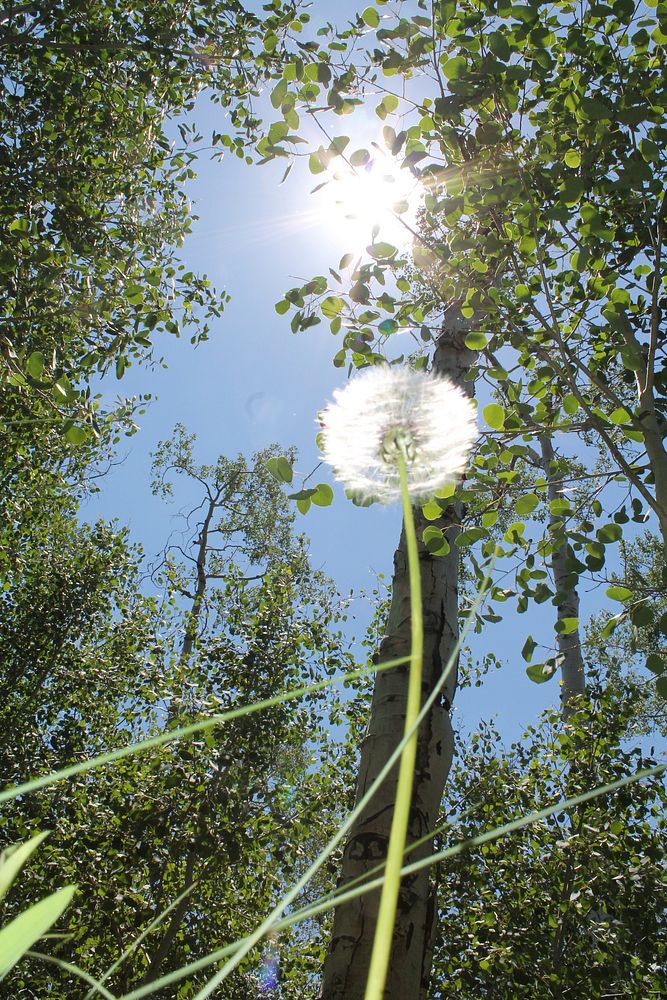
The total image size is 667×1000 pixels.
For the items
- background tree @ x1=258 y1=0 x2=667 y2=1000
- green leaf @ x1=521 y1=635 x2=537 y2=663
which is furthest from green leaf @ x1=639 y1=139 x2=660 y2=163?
green leaf @ x1=521 y1=635 x2=537 y2=663

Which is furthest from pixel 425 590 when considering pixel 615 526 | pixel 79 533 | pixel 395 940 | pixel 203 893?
pixel 79 533

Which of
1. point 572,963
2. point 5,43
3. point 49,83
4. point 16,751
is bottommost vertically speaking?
point 572,963

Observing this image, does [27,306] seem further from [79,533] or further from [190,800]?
[79,533]

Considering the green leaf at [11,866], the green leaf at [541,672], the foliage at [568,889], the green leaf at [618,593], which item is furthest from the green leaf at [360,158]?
the foliage at [568,889]

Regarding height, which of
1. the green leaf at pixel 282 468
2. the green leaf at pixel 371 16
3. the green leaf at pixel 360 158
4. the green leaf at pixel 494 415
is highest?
the green leaf at pixel 371 16

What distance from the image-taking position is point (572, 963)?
450cm

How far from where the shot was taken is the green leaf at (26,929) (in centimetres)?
28

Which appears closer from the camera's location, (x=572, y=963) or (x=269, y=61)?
(x=572, y=963)

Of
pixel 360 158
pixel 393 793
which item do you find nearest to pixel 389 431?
pixel 393 793

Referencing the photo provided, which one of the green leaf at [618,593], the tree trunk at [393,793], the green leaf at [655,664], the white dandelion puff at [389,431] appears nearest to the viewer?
the white dandelion puff at [389,431]

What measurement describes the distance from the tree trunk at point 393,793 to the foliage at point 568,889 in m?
2.08

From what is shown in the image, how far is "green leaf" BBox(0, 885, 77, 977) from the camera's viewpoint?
28 centimetres

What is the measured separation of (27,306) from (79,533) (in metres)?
5.48

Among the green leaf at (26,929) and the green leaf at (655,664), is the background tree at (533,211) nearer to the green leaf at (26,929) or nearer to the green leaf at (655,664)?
the green leaf at (655,664)
